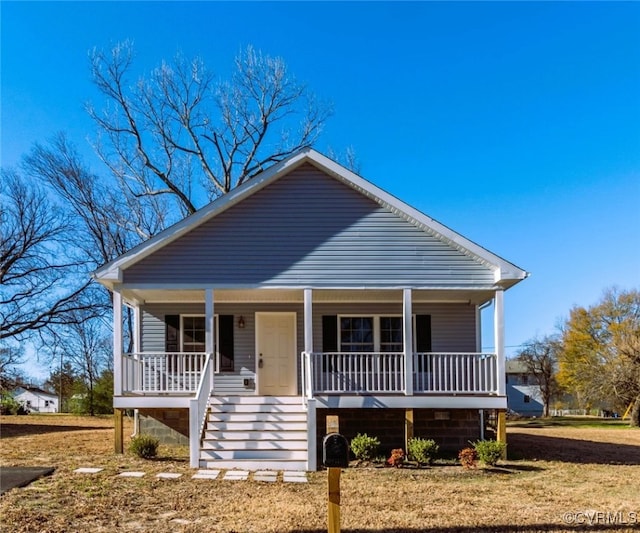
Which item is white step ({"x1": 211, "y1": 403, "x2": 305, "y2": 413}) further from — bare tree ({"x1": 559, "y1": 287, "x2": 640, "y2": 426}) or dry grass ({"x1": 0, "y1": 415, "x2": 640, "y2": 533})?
bare tree ({"x1": 559, "y1": 287, "x2": 640, "y2": 426})

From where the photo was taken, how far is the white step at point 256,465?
36.2 ft

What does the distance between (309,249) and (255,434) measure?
4.00 metres

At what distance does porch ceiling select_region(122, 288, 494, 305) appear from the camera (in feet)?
44.2

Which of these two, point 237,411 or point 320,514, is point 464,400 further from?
point 320,514

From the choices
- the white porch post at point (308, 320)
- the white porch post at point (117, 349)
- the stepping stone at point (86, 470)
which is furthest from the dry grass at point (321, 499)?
the white porch post at point (308, 320)

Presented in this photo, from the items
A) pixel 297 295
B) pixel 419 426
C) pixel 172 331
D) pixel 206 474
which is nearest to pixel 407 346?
pixel 419 426

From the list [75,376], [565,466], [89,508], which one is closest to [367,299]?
[565,466]

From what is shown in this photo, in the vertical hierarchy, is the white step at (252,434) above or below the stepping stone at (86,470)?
above

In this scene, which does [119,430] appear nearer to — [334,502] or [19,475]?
[19,475]

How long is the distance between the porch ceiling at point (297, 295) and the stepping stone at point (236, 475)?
13.3 feet

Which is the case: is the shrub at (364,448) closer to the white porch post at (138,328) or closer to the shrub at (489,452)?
the shrub at (489,452)

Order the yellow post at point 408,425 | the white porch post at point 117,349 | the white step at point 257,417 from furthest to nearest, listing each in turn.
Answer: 1. the white porch post at point 117,349
2. the yellow post at point 408,425
3. the white step at point 257,417

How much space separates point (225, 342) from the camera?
15273 mm

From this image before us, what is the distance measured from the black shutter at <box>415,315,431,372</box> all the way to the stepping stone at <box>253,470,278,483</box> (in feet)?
18.6
